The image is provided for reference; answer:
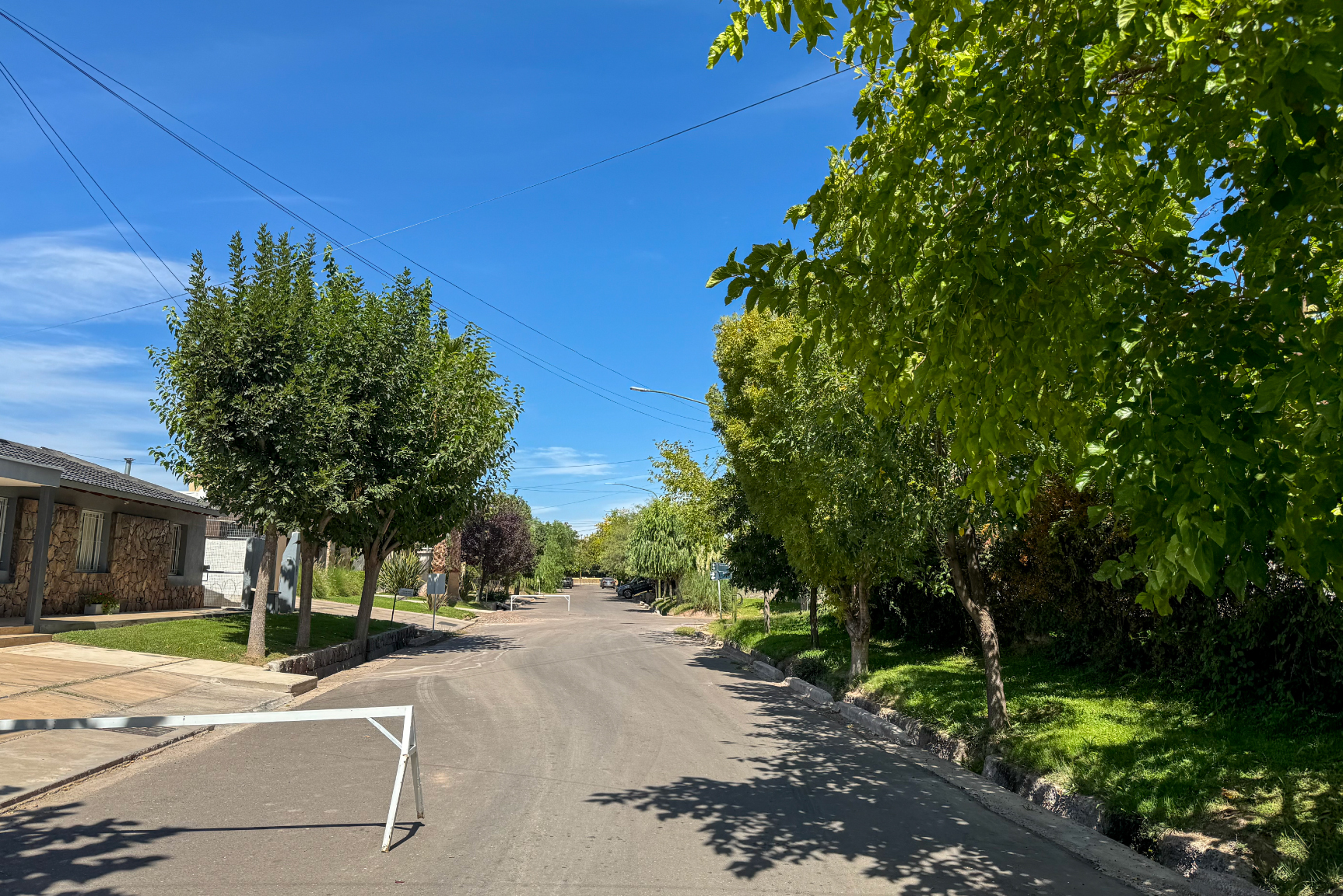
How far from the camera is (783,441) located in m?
15.8

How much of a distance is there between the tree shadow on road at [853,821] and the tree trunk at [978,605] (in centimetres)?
151

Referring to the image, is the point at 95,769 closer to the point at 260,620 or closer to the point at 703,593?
the point at 260,620

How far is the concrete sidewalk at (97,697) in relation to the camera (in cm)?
797

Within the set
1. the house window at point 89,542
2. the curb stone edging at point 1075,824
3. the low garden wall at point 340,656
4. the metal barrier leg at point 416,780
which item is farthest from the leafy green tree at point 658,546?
the metal barrier leg at point 416,780

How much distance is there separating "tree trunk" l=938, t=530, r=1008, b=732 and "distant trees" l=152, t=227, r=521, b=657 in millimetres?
10539

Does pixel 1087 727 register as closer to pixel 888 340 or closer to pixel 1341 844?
pixel 1341 844

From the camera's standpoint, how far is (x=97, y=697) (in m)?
11.4

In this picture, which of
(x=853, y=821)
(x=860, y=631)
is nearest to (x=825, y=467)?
(x=860, y=631)

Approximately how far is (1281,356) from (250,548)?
29.5 metres

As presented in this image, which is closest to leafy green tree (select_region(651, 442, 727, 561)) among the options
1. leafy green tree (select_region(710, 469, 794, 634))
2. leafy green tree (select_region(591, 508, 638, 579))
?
leafy green tree (select_region(710, 469, 794, 634))

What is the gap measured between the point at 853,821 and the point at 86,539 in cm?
2073

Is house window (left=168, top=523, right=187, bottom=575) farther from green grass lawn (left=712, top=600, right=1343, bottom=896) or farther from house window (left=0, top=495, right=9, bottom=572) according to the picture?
green grass lawn (left=712, top=600, right=1343, bottom=896)

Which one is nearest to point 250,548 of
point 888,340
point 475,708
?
point 475,708

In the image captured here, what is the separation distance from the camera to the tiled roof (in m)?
18.5
